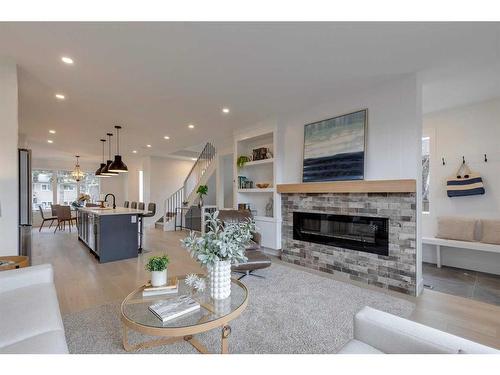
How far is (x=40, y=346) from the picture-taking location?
1331mm

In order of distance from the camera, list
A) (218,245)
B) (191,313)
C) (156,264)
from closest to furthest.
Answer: (191,313) → (218,245) → (156,264)

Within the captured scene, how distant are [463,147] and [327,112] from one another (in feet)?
7.60

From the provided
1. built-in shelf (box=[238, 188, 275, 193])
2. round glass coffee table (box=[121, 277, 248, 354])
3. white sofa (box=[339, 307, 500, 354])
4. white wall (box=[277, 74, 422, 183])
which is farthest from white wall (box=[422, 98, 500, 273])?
round glass coffee table (box=[121, 277, 248, 354])

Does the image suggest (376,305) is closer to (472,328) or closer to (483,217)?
(472,328)

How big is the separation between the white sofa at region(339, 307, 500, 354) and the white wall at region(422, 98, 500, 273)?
3920 mm

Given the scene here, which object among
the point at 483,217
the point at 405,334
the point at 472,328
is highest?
the point at 483,217

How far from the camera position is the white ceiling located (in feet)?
7.72

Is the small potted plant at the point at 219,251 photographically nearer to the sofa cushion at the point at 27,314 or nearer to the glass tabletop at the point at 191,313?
the glass tabletop at the point at 191,313

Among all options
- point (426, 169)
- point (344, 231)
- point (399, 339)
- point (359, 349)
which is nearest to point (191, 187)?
point (344, 231)

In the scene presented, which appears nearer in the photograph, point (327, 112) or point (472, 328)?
point (472, 328)

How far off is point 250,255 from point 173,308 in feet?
6.46

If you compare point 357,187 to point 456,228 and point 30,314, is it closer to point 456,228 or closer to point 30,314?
point 456,228
